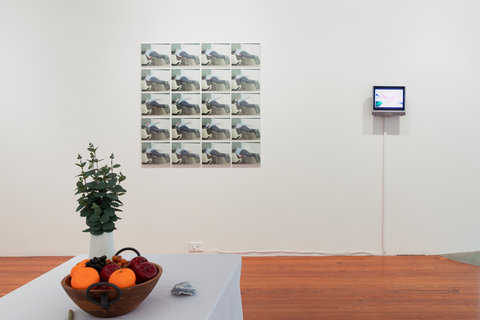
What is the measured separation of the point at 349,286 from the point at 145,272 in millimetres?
2323

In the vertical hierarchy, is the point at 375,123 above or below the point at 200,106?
below

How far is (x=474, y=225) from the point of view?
366 cm

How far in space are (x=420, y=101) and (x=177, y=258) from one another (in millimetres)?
3316

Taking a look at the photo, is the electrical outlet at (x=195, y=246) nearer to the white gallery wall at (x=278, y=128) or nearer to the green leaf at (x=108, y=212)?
the white gallery wall at (x=278, y=128)

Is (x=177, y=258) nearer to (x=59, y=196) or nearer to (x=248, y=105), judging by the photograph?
(x=248, y=105)

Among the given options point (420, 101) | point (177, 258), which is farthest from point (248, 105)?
point (177, 258)

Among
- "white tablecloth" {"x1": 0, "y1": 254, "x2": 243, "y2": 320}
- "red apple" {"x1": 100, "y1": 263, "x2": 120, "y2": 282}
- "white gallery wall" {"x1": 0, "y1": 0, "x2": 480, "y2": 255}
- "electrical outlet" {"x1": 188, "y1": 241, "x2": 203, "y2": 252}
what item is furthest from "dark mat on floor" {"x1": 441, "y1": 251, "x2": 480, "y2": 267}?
"red apple" {"x1": 100, "y1": 263, "x2": 120, "y2": 282}

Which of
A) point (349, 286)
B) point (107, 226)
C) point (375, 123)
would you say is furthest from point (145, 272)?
point (375, 123)

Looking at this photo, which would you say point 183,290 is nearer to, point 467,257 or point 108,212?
point 108,212

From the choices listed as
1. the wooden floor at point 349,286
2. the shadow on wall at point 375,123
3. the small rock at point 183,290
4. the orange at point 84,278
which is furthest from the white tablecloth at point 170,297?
the shadow on wall at point 375,123

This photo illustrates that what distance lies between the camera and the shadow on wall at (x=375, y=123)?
3.64 meters

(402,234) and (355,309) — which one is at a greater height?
(402,234)

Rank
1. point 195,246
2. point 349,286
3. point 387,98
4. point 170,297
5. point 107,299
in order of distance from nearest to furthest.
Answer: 1. point 107,299
2. point 170,297
3. point 349,286
4. point 387,98
5. point 195,246

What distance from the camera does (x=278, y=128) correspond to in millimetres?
3654
